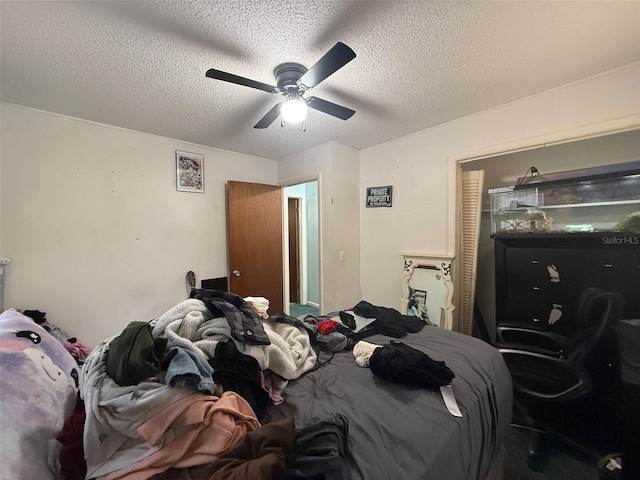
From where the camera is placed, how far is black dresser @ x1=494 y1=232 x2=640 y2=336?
5.75 feet

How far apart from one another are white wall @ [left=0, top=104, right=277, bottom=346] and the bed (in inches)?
48.9

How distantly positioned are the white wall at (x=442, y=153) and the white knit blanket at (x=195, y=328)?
2.22 m

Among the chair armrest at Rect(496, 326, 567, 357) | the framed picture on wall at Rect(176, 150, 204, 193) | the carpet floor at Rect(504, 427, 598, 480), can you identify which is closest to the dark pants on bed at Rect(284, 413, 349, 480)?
the carpet floor at Rect(504, 427, 598, 480)

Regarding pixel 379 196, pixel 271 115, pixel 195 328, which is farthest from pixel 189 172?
pixel 195 328

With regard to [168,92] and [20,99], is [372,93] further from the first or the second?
[20,99]

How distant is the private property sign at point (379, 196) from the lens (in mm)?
2951

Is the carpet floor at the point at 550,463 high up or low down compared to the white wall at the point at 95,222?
down

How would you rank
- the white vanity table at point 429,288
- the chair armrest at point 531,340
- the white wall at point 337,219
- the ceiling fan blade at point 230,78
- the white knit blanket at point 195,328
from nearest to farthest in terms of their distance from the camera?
the white knit blanket at point 195,328
the ceiling fan blade at point 230,78
the chair armrest at point 531,340
the white vanity table at point 429,288
the white wall at point 337,219

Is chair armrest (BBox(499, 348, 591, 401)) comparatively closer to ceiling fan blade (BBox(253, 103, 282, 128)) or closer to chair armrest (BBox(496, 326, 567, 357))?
chair armrest (BBox(496, 326, 567, 357))

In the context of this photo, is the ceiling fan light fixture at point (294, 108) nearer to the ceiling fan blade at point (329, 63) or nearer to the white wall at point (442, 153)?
the ceiling fan blade at point (329, 63)

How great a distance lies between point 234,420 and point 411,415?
25.7 inches

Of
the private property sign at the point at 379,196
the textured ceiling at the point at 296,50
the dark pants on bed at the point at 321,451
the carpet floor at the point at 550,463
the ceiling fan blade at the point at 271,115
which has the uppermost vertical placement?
the textured ceiling at the point at 296,50

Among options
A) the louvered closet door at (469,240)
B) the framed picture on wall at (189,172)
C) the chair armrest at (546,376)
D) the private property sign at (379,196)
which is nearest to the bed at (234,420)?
the chair armrest at (546,376)

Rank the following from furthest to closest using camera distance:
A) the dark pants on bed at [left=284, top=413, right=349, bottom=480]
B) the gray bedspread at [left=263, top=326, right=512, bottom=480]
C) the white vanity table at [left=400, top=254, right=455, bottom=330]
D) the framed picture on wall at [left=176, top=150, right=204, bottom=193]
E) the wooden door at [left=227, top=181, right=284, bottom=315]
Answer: the wooden door at [left=227, top=181, right=284, bottom=315], the framed picture on wall at [left=176, top=150, right=204, bottom=193], the white vanity table at [left=400, top=254, right=455, bottom=330], the gray bedspread at [left=263, top=326, right=512, bottom=480], the dark pants on bed at [left=284, top=413, right=349, bottom=480]
